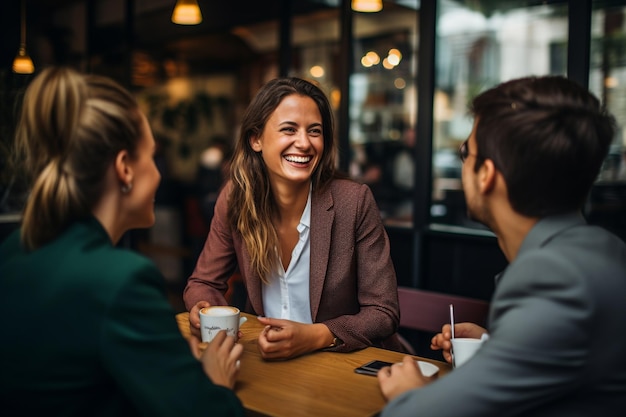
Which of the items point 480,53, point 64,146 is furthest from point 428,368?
point 480,53

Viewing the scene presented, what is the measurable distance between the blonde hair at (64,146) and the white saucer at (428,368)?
889 millimetres

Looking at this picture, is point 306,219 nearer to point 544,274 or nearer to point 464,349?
point 464,349

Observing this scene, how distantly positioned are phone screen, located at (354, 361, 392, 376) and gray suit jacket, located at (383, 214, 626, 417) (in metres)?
0.42

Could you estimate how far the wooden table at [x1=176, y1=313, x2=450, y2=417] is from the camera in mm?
1417

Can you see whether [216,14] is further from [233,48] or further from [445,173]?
[233,48]

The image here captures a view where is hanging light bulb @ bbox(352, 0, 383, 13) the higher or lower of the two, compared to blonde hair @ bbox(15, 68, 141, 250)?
higher

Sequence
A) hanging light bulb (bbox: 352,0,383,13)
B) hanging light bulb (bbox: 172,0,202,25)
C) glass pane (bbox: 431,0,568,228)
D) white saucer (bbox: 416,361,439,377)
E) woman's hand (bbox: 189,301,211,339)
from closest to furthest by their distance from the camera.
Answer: white saucer (bbox: 416,361,439,377) → woman's hand (bbox: 189,301,211,339) → hanging light bulb (bbox: 172,0,202,25) → hanging light bulb (bbox: 352,0,383,13) → glass pane (bbox: 431,0,568,228)

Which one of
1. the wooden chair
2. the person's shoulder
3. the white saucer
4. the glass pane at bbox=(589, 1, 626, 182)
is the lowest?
the wooden chair

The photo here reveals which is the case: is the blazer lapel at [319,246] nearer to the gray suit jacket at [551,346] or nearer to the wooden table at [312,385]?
the wooden table at [312,385]

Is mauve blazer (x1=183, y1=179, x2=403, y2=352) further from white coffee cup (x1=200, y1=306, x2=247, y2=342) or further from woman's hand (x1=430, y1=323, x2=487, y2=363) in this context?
white coffee cup (x1=200, y1=306, x2=247, y2=342)

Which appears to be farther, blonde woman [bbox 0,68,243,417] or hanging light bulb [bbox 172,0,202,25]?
hanging light bulb [bbox 172,0,202,25]

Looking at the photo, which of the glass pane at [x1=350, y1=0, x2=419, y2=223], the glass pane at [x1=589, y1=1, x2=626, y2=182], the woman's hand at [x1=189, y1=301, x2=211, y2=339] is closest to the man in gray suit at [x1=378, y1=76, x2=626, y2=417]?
the woman's hand at [x1=189, y1=301, x2=211, y2=339]

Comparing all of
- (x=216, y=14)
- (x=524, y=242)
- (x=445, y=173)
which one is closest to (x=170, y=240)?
(x=216, y=14)

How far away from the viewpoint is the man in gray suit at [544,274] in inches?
44.2
